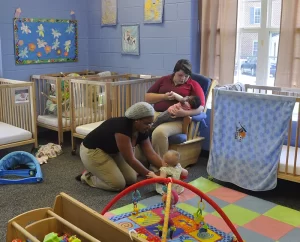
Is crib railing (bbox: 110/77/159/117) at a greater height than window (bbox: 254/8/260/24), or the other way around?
window (bbox: 254/8/260/24)

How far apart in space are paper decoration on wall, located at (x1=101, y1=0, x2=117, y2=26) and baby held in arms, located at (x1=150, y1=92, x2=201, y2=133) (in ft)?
5.79

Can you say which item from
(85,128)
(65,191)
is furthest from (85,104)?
(65,191)

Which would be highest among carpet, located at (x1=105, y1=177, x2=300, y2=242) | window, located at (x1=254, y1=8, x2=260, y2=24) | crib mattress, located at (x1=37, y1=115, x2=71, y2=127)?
window, located at (x1=254, y1=8, x2=260, y2=24)

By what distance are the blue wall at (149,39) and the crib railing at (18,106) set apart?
4.31 ft

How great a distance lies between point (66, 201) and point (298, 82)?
236 centimetres

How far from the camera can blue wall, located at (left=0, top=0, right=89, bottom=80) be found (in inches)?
177

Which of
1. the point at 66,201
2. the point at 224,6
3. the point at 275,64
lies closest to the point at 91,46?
the point at 224,6

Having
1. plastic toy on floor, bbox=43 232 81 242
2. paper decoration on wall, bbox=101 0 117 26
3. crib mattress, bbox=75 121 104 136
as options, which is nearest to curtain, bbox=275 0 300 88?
crib mattress, bbox=75 121 104 136

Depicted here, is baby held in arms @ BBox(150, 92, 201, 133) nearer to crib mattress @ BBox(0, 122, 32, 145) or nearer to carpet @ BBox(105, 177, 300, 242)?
carpet @ BBox(105, 177, 300, 242)

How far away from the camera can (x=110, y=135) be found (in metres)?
3.10

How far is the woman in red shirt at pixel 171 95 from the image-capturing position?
3.50 metres

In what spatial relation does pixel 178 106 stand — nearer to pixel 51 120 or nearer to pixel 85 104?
pixel 85 104

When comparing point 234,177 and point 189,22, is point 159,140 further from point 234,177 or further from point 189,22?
point 189,22

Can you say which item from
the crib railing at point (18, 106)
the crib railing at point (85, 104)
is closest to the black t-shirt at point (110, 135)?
the crib railing at point (85, 104)
